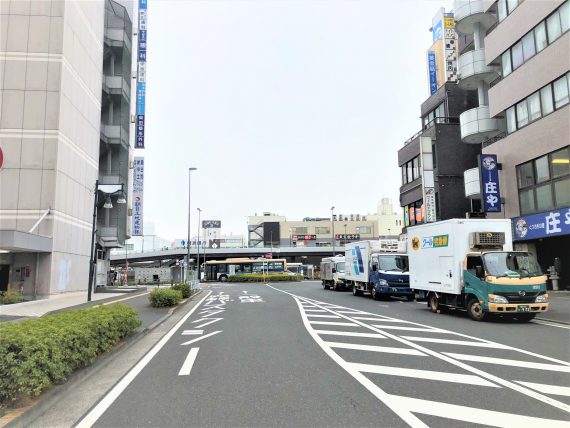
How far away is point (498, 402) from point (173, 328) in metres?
9.76

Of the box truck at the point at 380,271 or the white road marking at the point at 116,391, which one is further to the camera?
the box truck at the point at 380,271

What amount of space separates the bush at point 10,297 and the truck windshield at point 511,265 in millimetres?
21116

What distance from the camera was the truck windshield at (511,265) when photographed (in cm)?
1348

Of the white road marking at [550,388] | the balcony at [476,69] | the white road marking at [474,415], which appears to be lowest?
the white road marking at [550,388]

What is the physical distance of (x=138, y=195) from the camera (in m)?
45.9

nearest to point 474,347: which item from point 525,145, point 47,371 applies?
point 47,371

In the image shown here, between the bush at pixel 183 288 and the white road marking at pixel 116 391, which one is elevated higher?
the bush at pixel 183 288

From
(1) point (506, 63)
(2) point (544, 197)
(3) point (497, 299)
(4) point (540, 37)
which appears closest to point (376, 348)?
(3) point (497, 299)

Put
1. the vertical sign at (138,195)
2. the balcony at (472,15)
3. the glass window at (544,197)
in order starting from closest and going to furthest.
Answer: the glass window at (544,197) < the balcony at (472,15) < the vertical sign at (138,195)

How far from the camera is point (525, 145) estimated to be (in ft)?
80.5

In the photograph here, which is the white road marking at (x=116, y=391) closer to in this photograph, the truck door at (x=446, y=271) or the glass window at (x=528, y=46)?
the truck door at (x=446, y=271)

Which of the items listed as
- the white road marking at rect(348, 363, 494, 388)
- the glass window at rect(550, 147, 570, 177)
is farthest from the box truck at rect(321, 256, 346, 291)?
the white road marking at rect(348, 363, 494, 388)

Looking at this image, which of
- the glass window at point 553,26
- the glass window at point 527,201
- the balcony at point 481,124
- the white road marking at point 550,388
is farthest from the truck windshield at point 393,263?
the white road marking at point 550,388

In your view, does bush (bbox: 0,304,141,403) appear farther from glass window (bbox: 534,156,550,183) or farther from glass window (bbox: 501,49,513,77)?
glass window (bbox: 501,49,513,77)
